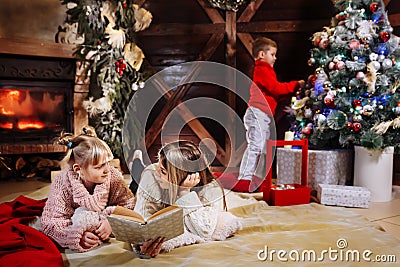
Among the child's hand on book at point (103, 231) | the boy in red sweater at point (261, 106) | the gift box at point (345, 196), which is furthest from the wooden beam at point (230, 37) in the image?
the child's hand on book at point (103, 231)

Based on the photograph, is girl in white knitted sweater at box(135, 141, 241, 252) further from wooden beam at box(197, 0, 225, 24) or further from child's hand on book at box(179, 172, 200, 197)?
wooden beam at box(197, 0, 225, 24)

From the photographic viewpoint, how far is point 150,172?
1791 millimetres

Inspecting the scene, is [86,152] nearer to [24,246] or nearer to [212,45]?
[24,246]

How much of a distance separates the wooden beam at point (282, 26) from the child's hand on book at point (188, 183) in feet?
8.49

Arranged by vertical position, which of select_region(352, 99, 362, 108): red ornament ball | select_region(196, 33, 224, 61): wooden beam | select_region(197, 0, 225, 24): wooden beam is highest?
select_region(197, 0, 225, 24): wooden beam

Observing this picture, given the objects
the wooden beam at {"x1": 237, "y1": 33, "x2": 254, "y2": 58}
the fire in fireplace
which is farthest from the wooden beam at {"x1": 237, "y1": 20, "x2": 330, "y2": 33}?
the fire in fireplace

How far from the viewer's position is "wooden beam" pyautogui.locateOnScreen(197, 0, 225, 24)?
4.06 meters

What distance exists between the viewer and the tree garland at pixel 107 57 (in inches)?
141

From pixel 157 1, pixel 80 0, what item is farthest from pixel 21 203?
pixel 157 1

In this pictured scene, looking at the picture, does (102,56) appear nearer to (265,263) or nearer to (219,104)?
(219,104)

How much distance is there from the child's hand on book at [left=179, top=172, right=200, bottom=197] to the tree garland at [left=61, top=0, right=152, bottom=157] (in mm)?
1951

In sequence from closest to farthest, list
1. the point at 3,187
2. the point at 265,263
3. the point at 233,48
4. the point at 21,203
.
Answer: the point at 265,263
the point at 21,203
the point at 3,187
the point at 233,48

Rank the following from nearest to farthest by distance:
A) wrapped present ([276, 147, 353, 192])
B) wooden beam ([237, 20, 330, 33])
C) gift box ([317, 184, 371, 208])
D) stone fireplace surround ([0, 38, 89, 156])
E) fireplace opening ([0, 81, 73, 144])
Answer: gift box ([317, 184, 371, 208]) < wrapped present ([276, 147, 353, 192]) < stone fireplace surround ([0, 38, 89, 156]) < fireplace opening ([0, 81, 73, 144]) < wooden beam ([237, 20, 330, 33])

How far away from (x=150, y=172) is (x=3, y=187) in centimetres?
209
